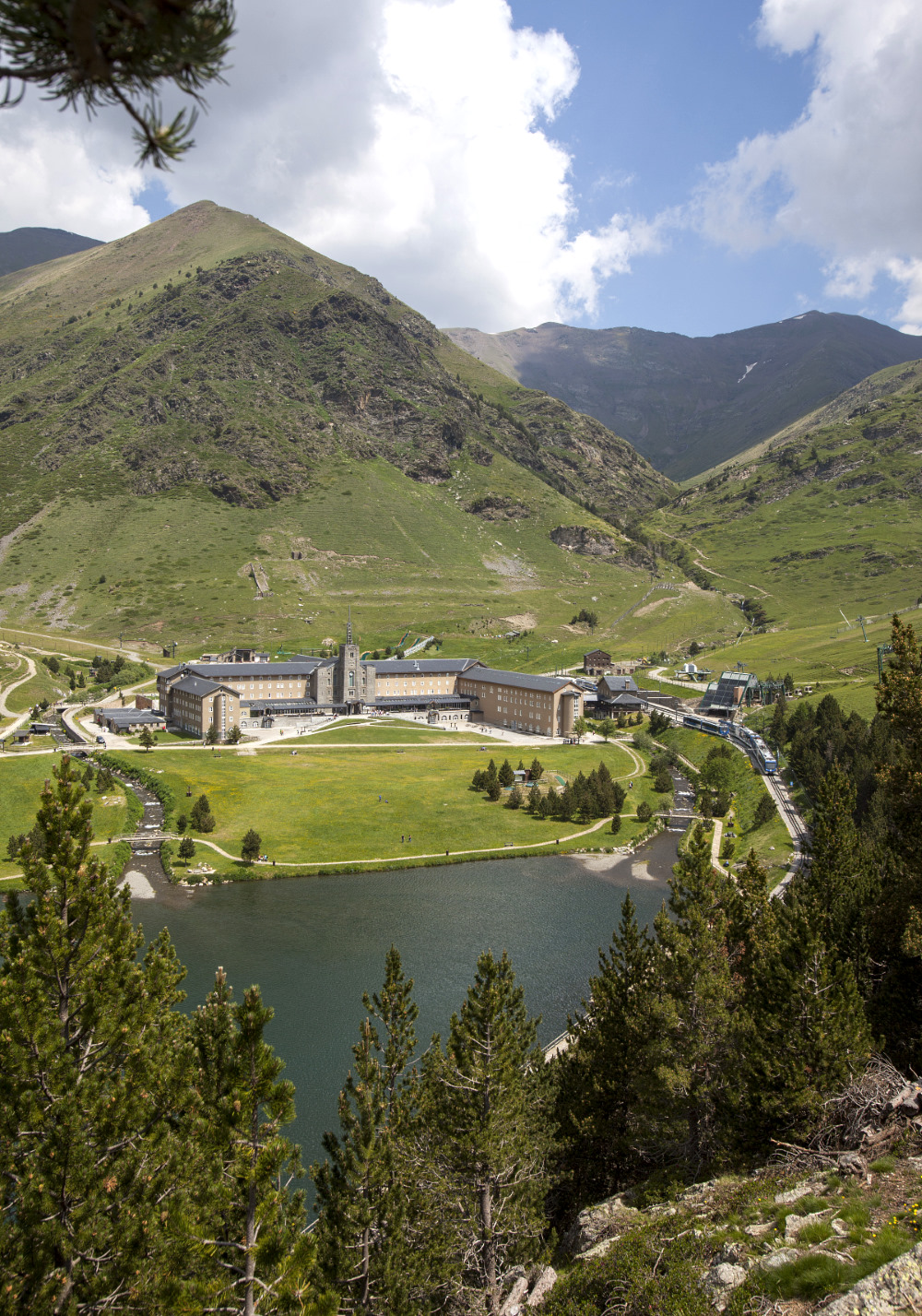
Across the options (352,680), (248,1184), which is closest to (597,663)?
(352,680)

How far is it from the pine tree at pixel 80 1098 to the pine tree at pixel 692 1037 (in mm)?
15628

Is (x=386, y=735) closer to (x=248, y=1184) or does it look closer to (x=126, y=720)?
(x=126, y=720)

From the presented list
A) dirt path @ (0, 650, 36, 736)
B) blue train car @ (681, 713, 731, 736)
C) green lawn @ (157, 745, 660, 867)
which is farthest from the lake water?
dirt path @ (0, 650, 36, 736)

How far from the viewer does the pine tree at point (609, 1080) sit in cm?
2591

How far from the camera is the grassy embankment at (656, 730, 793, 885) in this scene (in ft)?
226

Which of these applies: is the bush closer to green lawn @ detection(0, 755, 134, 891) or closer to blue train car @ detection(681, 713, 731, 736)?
green lawn @ detection(0, 755, 134, 891)

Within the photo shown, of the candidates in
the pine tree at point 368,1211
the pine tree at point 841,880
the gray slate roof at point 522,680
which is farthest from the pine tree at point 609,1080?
the gray slate roof at point 522,680

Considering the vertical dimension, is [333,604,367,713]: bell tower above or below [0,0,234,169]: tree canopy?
below

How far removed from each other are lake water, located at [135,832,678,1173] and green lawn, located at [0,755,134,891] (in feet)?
49.6

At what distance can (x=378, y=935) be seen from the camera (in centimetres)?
5588

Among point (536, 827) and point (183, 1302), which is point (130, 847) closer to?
point (536, 827)

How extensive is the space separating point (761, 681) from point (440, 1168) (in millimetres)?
128579

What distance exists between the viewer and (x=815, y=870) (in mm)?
34125

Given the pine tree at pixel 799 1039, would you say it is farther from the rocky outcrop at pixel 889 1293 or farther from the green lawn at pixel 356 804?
the green lawn at pixel 356 804
